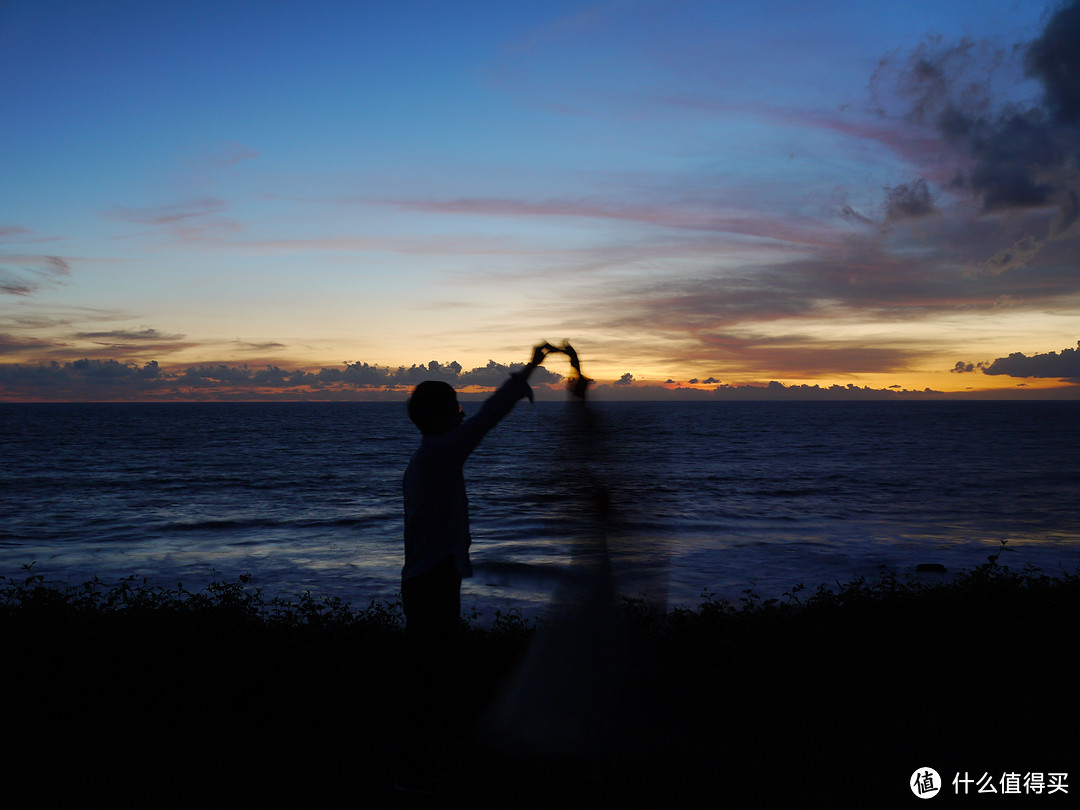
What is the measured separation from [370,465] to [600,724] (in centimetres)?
4464

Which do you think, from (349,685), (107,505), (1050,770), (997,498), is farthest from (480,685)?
(997,498)

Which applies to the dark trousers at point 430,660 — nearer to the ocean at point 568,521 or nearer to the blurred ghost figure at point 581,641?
the blurred ghost figure at point 581,641

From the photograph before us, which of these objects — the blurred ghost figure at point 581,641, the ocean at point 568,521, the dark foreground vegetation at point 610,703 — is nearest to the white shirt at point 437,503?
the ocean at point 568,521

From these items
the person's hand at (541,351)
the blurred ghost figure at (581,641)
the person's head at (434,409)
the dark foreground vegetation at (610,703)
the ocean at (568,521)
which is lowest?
the ocean at (568,521)

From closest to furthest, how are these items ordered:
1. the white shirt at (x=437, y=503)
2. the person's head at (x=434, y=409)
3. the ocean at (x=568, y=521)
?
1. the white shirt at (x=437, y=503)
2. the person's head at (x=434, y=409)
3. the ocean at (x=568, y=521)

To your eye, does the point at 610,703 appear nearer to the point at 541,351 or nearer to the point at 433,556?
the point at 433,556

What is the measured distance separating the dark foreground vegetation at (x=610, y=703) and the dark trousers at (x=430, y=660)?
13.5 inches

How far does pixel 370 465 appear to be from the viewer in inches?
1852

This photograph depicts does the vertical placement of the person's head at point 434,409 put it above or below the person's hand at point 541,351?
below

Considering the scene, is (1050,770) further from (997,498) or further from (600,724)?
(997,498)

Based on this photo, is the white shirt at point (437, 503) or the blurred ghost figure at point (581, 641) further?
the blurred ghost figure at point (581, 641)

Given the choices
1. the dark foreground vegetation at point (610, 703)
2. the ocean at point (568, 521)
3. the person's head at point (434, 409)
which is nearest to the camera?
the person's head at point (434, 409)

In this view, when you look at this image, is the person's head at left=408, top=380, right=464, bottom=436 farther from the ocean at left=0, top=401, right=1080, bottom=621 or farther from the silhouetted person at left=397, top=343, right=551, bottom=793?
the ocean at left=0, top=401, right=1080, bottom=621

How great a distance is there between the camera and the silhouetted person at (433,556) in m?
3.79
